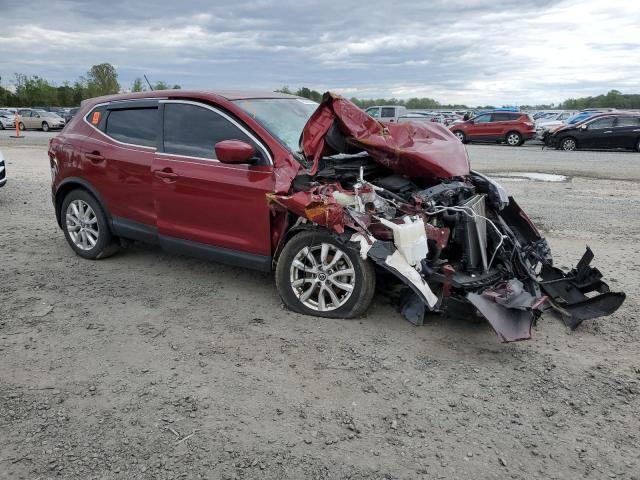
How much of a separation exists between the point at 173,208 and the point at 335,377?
7.56 ft

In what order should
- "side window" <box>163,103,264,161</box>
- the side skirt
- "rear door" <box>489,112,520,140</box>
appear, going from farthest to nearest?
"rear door" <box>489,112,520,140</box>
"side window" <box>163,103,264,161</box>
the side skirt

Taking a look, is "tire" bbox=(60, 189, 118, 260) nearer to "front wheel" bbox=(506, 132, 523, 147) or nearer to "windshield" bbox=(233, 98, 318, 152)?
"windshield" bbox=(233, 98, 318, 152)

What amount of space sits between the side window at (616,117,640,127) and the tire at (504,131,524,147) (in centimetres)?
450

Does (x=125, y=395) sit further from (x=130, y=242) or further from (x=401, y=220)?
(x=130, y=242)

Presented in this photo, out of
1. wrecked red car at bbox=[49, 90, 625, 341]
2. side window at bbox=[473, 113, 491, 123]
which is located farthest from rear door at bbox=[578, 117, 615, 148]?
wrecked red car at bbox=[49, 90, 625, 341]

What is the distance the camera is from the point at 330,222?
3932mm

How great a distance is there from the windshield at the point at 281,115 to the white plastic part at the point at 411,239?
1208 millimetres

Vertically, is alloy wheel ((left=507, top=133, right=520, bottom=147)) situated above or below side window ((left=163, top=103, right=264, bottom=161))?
below

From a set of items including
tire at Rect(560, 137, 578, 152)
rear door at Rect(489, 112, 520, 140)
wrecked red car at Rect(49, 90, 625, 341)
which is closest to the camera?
wrecked red car at Rect(49, 90, 625, 341)

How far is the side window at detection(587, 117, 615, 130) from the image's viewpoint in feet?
66.0

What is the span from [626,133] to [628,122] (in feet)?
1.74

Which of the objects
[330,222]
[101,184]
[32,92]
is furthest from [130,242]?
[32,92]

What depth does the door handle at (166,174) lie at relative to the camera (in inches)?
187

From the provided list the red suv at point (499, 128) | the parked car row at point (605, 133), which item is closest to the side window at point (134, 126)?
the parked car row at point (605, 133)
